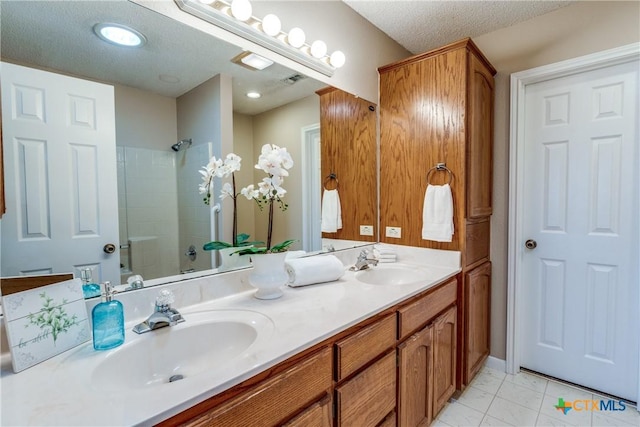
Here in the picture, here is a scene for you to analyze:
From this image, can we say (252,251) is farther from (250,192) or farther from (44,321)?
(44,321)

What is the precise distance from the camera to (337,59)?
1.70 metres

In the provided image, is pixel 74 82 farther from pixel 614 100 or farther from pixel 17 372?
pixel 614 100

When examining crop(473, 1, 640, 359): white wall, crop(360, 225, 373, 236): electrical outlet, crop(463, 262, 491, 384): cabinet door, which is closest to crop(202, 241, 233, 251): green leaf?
crop(360, 225, 373, 236): electrical outlet

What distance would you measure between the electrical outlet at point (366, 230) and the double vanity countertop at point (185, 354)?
0.64 m

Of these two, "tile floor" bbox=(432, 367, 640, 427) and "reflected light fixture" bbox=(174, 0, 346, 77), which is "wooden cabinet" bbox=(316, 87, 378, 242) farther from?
"tile floor" bbox=(432, 367, 640, 427)

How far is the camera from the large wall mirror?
908 millimetres

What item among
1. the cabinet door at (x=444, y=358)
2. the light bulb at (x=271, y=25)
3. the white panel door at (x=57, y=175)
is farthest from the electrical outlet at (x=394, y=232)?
the white panel door at (x=57, y=175)

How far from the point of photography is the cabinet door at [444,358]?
4.97 ft

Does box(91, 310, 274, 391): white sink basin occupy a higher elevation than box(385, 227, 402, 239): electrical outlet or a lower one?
lower

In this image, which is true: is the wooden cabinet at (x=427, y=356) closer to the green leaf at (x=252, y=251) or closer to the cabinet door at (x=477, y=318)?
the cabinet door at (x=477, y=318)

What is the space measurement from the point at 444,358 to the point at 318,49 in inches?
69.3

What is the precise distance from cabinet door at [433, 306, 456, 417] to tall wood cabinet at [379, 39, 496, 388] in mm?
106

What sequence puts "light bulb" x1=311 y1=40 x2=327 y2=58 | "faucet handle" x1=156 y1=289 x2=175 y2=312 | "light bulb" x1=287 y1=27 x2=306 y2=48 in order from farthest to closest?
"light bulb" x1=311 y1=40 x2=327 y2=58 < "light bulb" x1=287 y1=27 x2=306 y2=48 < "faucet handle" x1=156 y1=289 x2=175 y2=312

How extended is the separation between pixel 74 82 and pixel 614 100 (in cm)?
260
